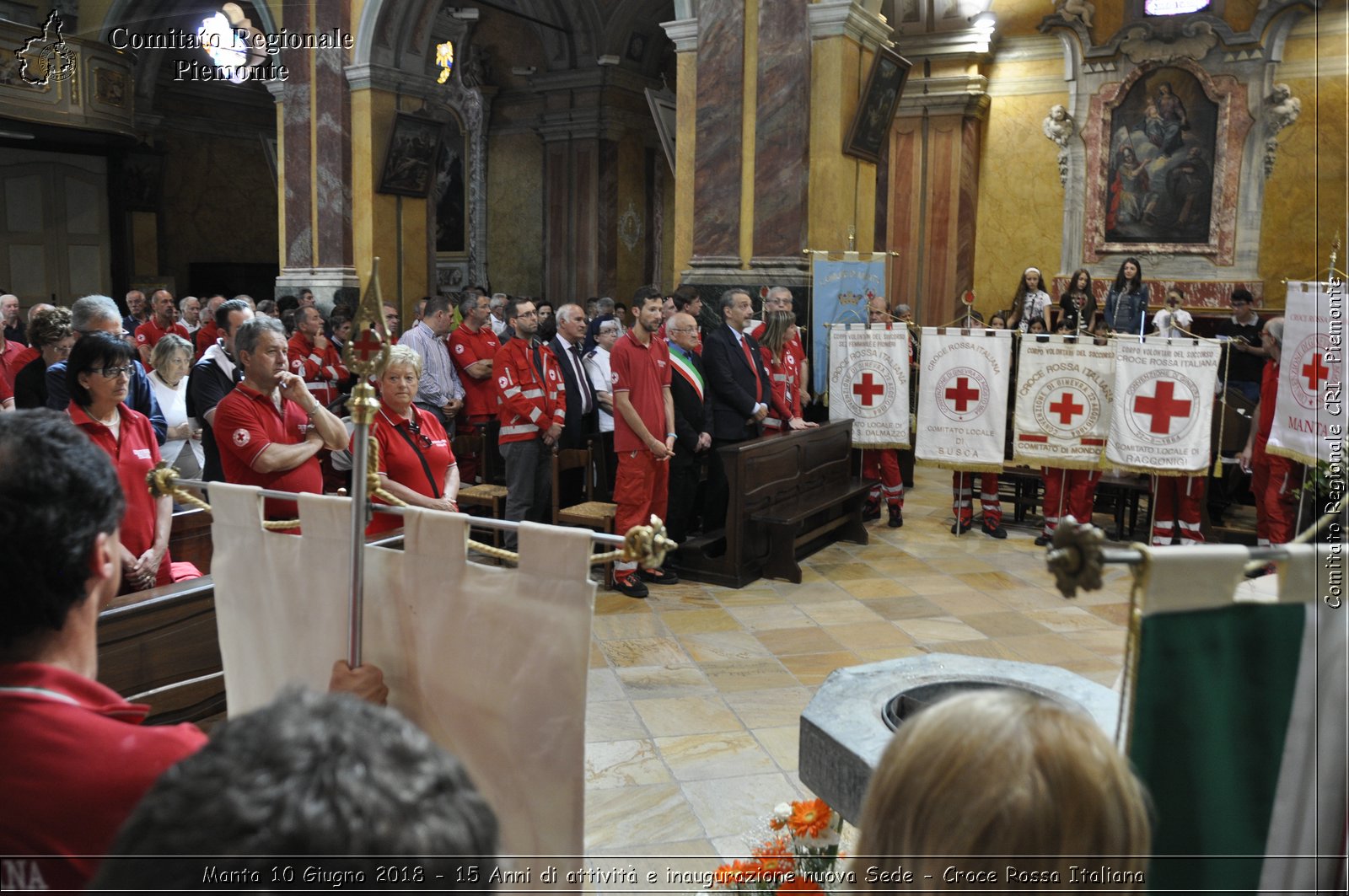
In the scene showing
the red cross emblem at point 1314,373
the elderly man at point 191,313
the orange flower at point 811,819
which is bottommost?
the orange flower at point 811,819

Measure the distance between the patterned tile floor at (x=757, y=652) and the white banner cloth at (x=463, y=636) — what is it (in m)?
1.56

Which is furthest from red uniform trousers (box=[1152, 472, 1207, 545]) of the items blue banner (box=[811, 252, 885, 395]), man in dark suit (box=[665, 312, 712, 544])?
man in dark suit (box=[665, 312, 712, 544])

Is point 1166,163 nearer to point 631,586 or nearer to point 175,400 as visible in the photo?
point 631,586

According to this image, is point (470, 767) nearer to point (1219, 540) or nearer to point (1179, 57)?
point (1219, 540)

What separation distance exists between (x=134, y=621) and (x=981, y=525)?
6.81 metres

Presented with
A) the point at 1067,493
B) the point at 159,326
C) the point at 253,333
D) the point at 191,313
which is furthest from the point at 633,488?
the point at 191,313

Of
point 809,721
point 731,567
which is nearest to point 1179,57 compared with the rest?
point 731,567

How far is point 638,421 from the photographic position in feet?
21.6

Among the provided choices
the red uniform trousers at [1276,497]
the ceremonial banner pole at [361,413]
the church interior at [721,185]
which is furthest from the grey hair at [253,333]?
the red uniform trousers at [1276,497]

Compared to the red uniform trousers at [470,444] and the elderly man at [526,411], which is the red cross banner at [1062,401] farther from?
the red uniform trousers at [470,444]

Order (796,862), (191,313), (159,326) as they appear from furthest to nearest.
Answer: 1. (191,313)
2. (159,326)
3. (796,862)

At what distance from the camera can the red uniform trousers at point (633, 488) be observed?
262 inches

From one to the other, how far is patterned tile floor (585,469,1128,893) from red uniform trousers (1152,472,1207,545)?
696mm

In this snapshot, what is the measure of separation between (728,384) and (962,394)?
1.93 m
